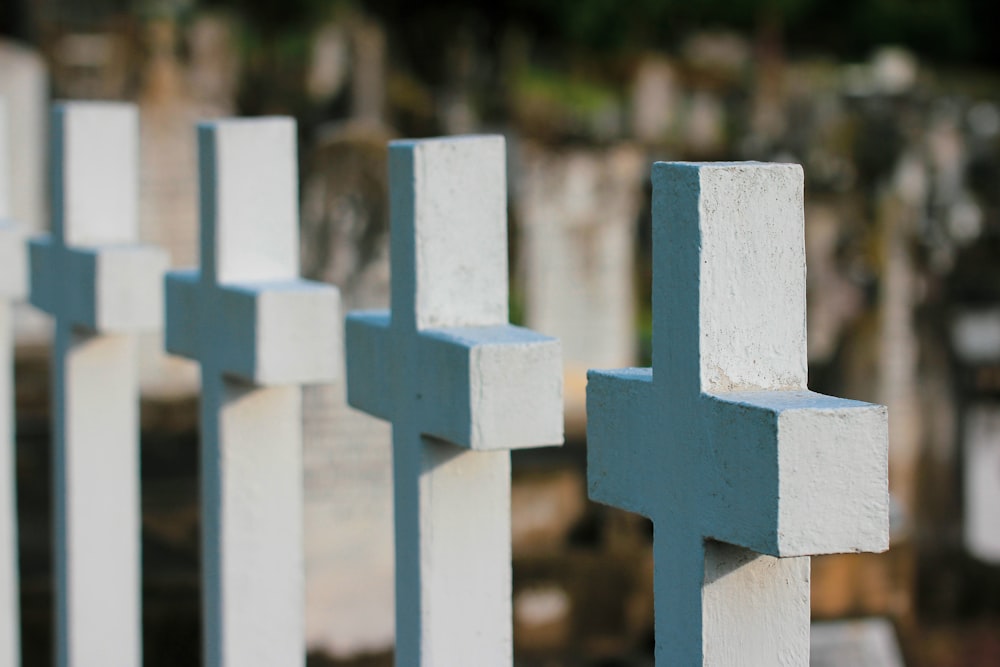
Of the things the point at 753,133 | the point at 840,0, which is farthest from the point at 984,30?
the point at 753,133

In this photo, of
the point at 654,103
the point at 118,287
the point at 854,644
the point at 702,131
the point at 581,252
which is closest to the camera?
the point at 118,287

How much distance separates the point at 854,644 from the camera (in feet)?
29.2

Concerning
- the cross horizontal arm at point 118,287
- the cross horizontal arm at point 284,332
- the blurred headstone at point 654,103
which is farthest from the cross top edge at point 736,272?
the blurred headstone at point 654,103

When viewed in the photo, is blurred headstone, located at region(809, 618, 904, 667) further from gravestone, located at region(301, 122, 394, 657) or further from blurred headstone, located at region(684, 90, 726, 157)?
blurred headstone, located at region(684, 90, 726, 157)

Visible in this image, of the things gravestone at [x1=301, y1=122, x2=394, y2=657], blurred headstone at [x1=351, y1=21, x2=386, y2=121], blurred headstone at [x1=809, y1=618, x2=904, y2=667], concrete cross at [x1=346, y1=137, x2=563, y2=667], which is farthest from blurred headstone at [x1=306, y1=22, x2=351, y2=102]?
concrete cross at [x1=346, y1=137, x2=563, y2=667]

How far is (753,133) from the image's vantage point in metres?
15.5

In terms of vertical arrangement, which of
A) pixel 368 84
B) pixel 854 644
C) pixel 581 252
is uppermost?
pixel 368 84

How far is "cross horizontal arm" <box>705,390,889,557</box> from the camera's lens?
144cm

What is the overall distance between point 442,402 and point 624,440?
0.89ft

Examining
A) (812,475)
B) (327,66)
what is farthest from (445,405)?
(327,66)

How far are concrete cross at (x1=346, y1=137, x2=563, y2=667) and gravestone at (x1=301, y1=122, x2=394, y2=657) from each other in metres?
5.72

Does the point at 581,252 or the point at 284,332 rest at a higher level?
the point at 284,332

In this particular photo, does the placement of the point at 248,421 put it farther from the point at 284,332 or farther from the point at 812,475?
the point at 812,475

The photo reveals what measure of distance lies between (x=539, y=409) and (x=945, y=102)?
59.9 ft
